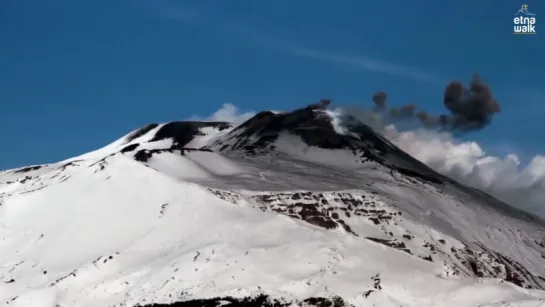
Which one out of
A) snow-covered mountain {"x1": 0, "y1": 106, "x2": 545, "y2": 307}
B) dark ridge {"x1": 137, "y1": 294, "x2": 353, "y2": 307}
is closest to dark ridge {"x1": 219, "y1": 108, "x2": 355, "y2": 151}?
snow-covered mountain {"x1": 0, "y1": 106, "x2": 545, "y2": 307}

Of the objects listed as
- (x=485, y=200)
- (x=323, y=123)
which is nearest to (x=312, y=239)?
(x=485, y=200)

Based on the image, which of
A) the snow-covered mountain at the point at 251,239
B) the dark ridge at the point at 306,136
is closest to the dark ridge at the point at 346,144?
the dark ridge at the point at 306,136

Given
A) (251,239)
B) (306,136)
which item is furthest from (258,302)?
(306,136)

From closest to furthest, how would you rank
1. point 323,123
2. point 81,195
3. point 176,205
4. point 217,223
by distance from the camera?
point 217,223 → point 176,205 → point 81,195 → point 323,123

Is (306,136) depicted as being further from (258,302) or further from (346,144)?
(258,302)

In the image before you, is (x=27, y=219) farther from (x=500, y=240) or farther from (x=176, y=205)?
(x=500, y=240)

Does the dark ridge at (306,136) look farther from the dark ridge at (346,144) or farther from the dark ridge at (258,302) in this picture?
the dark ridge at (258,302)
